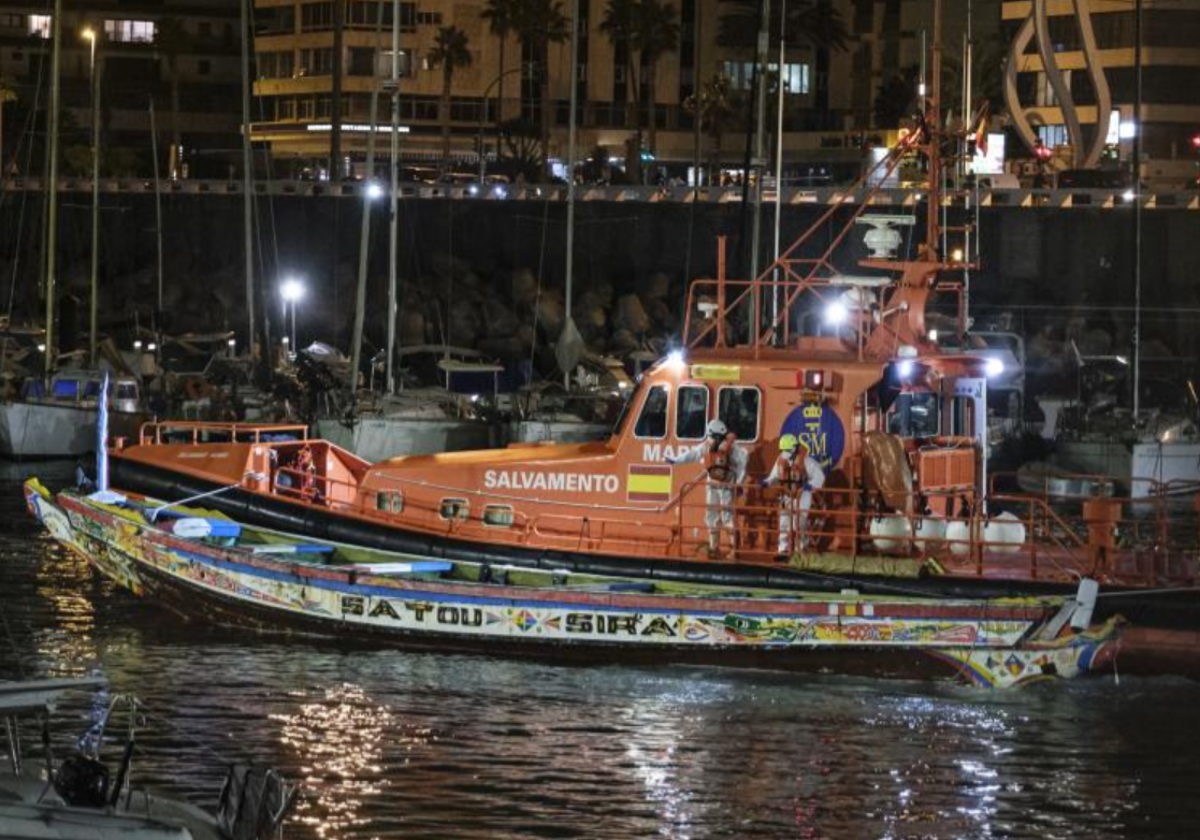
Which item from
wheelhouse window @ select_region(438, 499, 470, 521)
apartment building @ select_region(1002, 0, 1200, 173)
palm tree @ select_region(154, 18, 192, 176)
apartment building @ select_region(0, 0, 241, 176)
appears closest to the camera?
wheelhouse window @ select_region(438, 499, 470, 521)

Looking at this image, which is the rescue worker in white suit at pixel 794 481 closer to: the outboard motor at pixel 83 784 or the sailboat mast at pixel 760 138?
the outboard motor at pixel 83 784

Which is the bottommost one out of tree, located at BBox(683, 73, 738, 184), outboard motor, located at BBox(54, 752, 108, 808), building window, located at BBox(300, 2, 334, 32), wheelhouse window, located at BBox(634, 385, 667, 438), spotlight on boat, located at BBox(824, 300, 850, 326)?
outboard motor, located at BBox(54, 752, 108, 808)

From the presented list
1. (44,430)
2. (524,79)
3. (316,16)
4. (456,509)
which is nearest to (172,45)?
(316,16)

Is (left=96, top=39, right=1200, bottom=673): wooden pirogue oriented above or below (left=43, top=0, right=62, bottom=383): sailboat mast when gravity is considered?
below

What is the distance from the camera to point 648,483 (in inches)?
853

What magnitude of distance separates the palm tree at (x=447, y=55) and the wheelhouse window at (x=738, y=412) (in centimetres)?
7371

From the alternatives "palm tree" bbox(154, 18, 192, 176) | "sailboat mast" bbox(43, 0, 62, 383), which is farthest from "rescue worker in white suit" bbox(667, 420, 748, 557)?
"palm tree" bbox(154, 18, 192, 176)

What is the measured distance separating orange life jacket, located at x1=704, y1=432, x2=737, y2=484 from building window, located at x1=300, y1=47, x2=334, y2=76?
79.0 metres

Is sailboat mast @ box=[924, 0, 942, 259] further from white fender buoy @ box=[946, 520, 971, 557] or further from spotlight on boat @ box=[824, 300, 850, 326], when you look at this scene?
white fender buoy @ box=[946, 520, 971, 557]

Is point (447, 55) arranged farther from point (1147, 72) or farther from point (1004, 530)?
point (1004, 530)

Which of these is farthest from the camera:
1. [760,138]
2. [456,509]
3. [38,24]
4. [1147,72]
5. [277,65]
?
[38,24]

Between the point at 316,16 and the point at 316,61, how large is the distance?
2.08 meters

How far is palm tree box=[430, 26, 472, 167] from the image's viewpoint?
94.6 m

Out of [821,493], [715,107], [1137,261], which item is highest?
[715,107]
